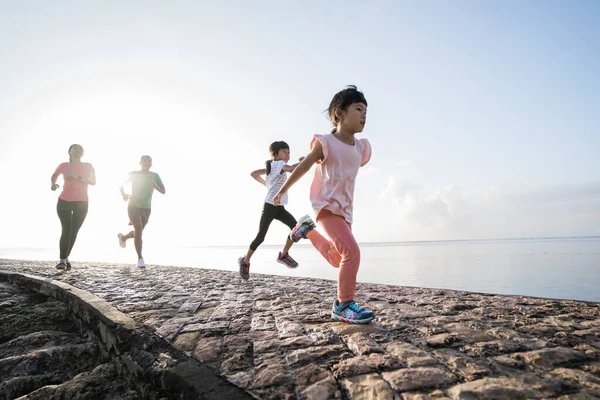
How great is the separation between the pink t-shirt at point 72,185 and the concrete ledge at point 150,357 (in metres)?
4.00

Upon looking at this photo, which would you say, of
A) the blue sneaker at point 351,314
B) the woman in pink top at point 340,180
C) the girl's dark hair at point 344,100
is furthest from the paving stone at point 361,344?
the girl's dark hair at point 344,100

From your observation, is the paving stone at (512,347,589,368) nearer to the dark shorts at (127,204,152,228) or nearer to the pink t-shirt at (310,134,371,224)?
the pink t-shirt at (310,134,371,224)

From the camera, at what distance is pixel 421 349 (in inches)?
68.6

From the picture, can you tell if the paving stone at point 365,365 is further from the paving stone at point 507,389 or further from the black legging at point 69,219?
the black legging at point 69,219

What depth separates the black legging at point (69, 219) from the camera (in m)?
6.08

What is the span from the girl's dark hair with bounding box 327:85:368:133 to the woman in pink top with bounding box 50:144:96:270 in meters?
5.63

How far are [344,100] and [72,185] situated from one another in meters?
5.97

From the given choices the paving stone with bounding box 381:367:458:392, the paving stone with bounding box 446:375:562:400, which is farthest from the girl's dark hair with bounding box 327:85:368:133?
the paving stone with bounding box 446:375:562:400

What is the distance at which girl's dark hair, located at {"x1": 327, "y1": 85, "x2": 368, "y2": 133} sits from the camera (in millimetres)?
2693

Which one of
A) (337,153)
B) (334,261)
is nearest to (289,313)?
(334,261)

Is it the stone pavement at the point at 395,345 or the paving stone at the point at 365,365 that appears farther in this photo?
the paving stone at the point at 365,365

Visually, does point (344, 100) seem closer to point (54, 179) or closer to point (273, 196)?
point (273, 196)

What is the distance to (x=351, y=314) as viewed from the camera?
233 cm

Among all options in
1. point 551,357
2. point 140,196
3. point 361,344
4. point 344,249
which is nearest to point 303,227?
point 344,249
